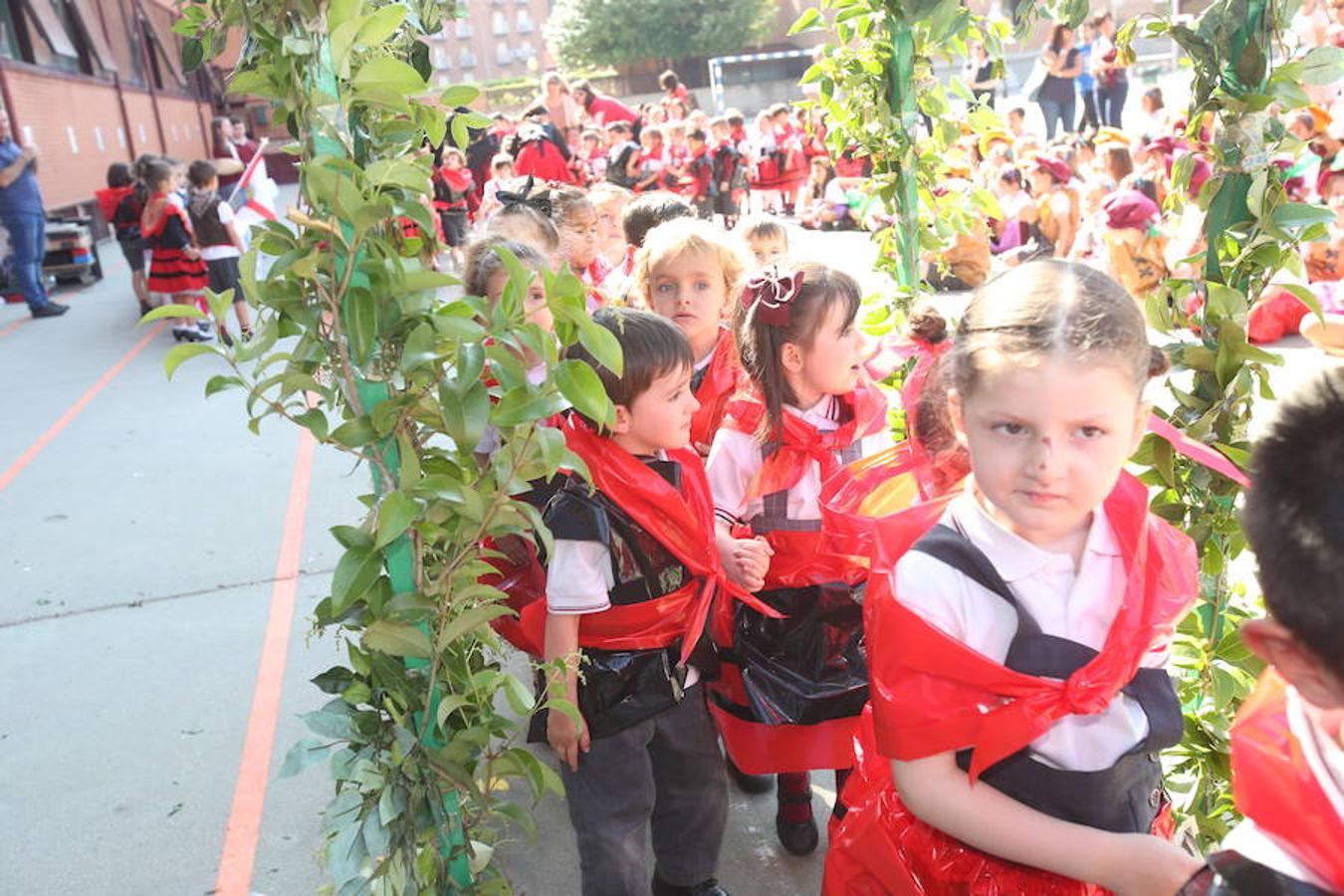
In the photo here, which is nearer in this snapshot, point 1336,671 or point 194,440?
point 1336,671

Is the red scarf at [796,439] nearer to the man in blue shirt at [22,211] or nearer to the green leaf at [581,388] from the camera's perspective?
the green leaf at [581,388]

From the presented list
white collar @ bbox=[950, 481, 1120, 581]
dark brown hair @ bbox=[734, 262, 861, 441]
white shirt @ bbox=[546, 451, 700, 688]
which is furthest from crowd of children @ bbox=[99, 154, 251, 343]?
white collar @ bbox=[950, 481, 1120, 581]

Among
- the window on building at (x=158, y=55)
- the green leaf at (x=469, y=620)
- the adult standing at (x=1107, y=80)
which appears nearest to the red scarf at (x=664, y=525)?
the green leaf at (x=469, y=620)

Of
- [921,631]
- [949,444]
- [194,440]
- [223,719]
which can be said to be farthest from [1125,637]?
[194,440]

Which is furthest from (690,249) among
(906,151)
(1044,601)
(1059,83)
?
(1059,83)

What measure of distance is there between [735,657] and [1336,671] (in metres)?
1.61

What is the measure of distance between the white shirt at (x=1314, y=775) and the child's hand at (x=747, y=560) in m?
1.15

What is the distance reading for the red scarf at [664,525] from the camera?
1.93 meters

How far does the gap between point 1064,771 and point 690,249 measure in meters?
1.83

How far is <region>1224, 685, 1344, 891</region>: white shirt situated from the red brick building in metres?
16.6

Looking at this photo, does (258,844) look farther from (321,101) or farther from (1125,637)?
(1125,637)

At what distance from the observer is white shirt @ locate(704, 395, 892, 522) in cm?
227

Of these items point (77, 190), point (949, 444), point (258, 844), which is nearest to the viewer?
point (949, 444)

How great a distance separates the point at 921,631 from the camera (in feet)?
4.22
